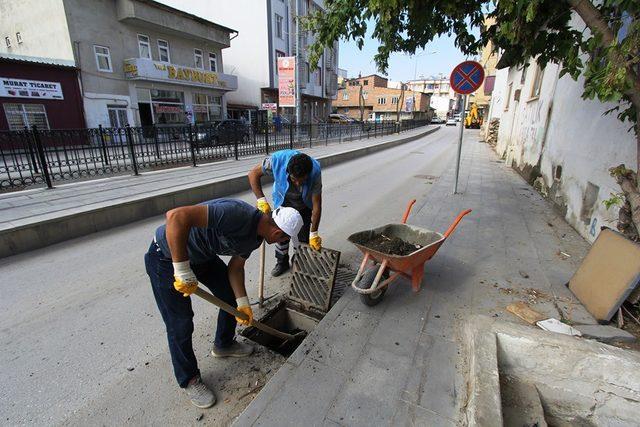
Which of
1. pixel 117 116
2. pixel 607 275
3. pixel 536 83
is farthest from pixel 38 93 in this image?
pixel 607 275

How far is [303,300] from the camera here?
10.1ft

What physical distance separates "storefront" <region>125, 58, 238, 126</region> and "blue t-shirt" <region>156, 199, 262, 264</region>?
20287mm

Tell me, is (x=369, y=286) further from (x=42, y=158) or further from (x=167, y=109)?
(x=167, y=109)

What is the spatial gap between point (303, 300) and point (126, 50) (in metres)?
21.6

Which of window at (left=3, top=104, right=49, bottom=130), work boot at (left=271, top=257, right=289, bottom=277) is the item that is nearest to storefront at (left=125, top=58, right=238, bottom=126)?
window at (left=3, top=104, right=49, bottom=130)

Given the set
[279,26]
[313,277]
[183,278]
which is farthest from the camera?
[279,26]

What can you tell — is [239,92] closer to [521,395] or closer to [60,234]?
[60,234]

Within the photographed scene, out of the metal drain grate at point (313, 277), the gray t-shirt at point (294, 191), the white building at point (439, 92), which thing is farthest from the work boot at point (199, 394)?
the white building at point (439, 92)

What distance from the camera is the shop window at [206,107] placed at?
891 inches

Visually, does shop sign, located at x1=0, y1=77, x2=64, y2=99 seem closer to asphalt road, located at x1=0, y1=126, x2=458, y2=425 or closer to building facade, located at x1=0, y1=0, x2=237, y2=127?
building facade, located at x1=0, y1=0, x2=237, y2=127

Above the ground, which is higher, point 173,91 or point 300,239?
point 173,91

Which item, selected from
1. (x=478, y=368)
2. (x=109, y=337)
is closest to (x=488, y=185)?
(x=478, y=368)

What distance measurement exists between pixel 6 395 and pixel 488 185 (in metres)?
9.25

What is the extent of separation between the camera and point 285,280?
3689mm
